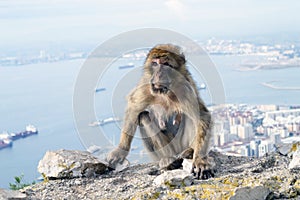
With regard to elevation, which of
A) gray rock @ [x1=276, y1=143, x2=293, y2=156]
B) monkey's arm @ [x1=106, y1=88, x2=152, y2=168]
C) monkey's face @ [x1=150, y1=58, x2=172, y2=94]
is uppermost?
monkey's face @ [x1=150, y1=58, x2=172, y2=94]

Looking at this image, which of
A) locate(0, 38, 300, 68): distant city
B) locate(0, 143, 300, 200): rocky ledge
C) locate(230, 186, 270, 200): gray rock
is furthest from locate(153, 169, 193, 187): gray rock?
locate(0, 38, 300, 68): distant city

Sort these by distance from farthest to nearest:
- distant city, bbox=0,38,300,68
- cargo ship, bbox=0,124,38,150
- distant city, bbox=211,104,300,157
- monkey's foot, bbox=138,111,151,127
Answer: distant city, bbox=0,38,300,68 → cargo ship, bbox=0,124,38,150 → distant city, bbox=211,104,300,157 → monkey's foot, bbox=138,111,151,127

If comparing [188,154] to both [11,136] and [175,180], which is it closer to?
[175,180]

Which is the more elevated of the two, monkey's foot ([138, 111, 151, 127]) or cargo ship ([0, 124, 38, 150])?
monkey's foot ([138, 111, 151, 127])

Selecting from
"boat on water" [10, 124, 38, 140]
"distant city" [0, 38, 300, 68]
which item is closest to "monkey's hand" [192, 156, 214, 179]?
"boat on water" [10, 124, 38, 140]

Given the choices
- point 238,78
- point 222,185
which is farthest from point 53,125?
point 222,185

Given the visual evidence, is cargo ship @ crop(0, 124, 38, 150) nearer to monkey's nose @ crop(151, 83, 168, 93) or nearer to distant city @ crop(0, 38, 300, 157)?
distant city @ crop(0, 38, 300, 157)

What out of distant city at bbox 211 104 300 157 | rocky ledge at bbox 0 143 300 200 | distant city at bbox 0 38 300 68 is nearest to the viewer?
rocky ledge at bbox 0 143 300 200

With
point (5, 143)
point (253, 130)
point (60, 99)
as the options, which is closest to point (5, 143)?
point (5, 143)

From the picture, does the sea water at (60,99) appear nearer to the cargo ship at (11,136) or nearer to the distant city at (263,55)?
the cargo ship at (11,136)

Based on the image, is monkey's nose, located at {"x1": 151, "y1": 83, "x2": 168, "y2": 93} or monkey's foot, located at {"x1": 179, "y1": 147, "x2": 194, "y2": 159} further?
monkey's foot, located at {"x1": 179, "y1": 147, "x2": 194, "y2": 159}
